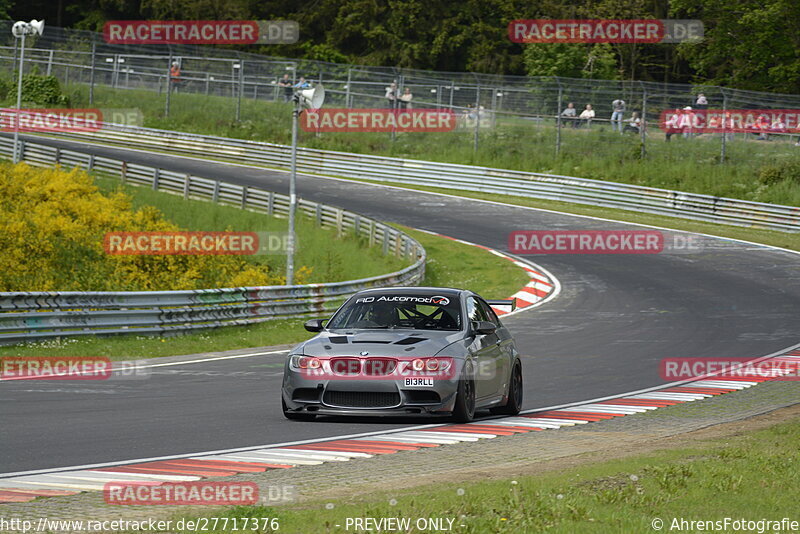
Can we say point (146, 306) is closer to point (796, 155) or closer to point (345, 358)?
point (345, 358)

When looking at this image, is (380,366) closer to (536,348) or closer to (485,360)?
(485,360)

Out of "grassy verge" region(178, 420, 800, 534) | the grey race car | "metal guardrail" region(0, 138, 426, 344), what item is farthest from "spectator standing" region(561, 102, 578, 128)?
"grassy verge" region(178, 420, 800, 534)

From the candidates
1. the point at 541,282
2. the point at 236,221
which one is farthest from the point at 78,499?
the point at 236,221

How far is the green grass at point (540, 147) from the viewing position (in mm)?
43875

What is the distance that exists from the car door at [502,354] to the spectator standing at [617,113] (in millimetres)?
32440

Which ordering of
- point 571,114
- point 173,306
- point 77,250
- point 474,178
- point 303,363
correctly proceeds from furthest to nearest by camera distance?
point 474,178 → point 571,114 → point 77,250 → point 173,306 → point 303,363

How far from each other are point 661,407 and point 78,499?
8.27 m

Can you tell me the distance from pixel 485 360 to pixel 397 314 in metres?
1.06

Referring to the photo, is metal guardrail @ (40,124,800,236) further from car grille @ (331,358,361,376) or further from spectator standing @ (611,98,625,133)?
car grille @ (331,358,361,376)

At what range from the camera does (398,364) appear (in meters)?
11.4

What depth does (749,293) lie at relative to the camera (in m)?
27.7

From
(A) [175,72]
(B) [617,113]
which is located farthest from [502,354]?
(A) [175,72]

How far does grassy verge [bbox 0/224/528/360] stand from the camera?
18094mm

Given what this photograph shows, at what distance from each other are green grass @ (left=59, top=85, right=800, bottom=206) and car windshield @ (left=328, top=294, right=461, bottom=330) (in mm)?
32116
